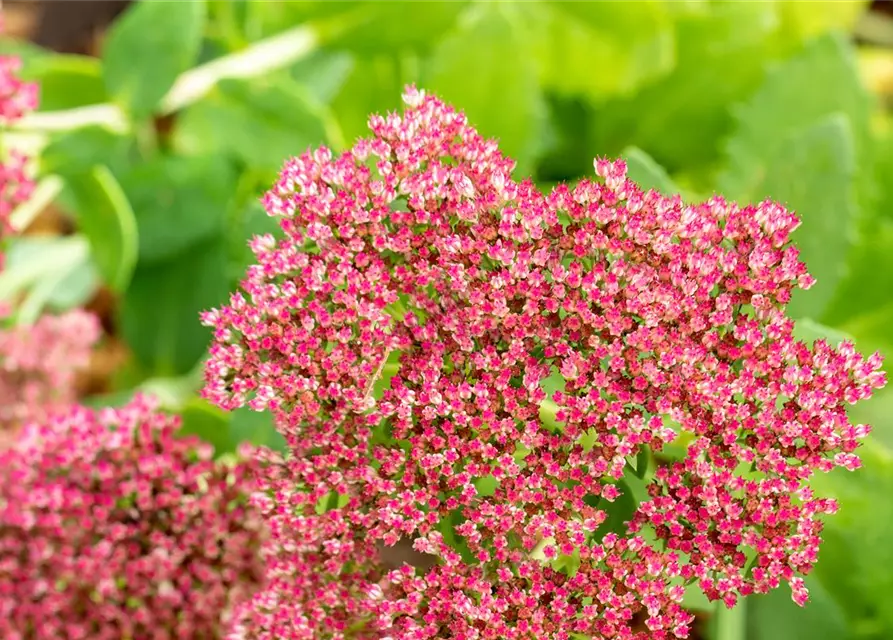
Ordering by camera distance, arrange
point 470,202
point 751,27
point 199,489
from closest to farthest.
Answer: point 470,202, point 199,489, point 751,27

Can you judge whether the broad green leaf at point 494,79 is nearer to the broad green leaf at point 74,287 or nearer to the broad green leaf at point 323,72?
the broad green leaf at point 323,72

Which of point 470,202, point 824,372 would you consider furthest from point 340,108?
point 824,372

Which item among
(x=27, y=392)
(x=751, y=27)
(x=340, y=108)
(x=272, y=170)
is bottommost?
(x=27, y=392)

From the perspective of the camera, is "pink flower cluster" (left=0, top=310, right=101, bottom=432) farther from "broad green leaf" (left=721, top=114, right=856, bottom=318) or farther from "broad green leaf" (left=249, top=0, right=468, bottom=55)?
"broad green leaf" (left=721, top=114, right=856, bottom=318)

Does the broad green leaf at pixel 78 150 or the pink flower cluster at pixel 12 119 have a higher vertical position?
the broad green leaf at pixel 78 150

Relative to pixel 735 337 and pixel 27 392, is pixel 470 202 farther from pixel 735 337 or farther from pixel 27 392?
pixel 27 392

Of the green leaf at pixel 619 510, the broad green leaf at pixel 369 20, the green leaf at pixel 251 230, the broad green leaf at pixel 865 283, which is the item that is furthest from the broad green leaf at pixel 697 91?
the green leaf at pixel 619 510

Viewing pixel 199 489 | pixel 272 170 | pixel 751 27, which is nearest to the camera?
pixel 199 489
